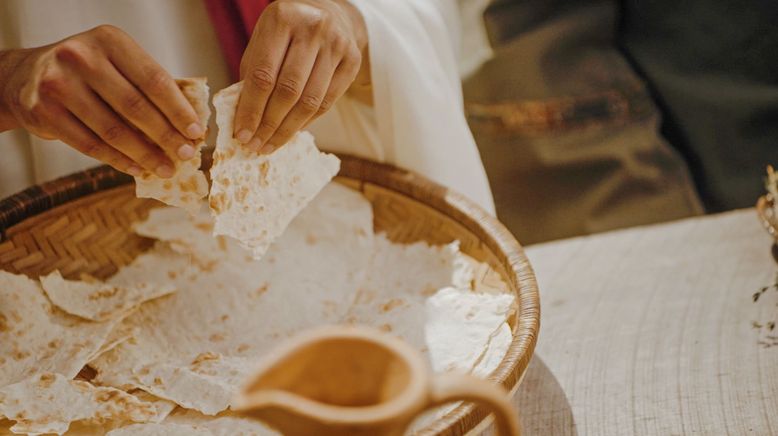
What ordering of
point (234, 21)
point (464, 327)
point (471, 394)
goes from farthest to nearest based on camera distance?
point (234, 21) → point (464, 327) → point (471, 394)

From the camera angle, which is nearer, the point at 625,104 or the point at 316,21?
the point at 316,21

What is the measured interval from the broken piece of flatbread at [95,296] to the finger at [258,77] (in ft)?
1.16

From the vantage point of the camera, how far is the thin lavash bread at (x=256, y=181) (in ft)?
3.39

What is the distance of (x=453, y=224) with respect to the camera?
1303 mm

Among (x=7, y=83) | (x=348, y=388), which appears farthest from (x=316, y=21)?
(x=348, y=388)

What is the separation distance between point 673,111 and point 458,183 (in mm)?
1110

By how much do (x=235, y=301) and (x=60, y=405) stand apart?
1.17 ft

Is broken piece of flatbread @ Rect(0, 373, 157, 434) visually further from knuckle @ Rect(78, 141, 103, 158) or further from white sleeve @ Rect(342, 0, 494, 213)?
white sleeve @ Rect(342, 0, 494, 213)

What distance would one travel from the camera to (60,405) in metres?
0.97

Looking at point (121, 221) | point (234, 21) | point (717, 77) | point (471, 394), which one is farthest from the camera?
point (717, 77)

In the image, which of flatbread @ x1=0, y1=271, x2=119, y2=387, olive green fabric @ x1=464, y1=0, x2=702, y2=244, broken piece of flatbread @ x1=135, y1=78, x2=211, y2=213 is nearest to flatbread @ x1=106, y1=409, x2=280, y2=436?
flatbread @ x1=0, y1=271, x2=119, y2=387

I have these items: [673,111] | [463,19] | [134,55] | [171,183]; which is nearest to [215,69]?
[171,183]

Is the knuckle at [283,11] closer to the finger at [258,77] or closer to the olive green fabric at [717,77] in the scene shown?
the finger at [258,77]

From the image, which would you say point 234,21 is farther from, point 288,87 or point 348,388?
point 348,388
